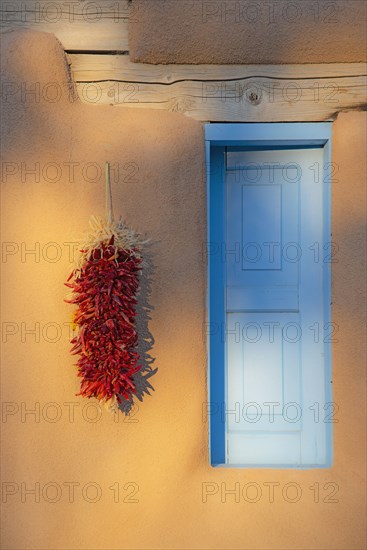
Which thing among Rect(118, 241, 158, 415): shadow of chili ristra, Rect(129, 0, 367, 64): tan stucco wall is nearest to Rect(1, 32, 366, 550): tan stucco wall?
Rect(118, 241, 158, 415): shadow of chili ristra

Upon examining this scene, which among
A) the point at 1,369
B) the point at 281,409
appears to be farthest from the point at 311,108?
the point at 1,369

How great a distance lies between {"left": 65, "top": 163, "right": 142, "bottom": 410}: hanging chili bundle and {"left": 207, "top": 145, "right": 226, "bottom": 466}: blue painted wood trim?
50 cm

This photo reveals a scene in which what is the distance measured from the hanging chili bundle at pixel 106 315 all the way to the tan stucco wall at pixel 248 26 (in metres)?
1.11

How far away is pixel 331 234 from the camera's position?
346cm

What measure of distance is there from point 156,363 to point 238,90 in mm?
1542

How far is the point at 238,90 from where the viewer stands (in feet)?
11.5

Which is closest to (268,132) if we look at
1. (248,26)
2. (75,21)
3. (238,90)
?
(238,90)

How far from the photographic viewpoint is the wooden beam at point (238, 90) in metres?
3.49

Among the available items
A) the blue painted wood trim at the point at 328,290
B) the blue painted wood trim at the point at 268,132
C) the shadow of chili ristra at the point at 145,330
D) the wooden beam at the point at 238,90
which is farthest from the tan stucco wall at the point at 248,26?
the shadow of chili ristra at the point at 145,330

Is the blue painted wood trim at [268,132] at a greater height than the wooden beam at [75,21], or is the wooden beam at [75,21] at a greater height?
the wooden beam at [75,21]

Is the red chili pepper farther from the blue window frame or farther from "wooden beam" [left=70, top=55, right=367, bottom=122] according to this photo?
"wooden beam" [left=70, top=55, right=367, bottom=122]

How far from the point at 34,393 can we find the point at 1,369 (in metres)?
0.22

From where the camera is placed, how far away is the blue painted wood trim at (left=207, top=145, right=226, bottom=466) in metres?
3.56

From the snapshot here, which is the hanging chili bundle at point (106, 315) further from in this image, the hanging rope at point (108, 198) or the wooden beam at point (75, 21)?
the wooden beam at point (75, 21)
